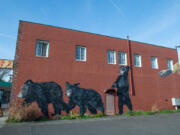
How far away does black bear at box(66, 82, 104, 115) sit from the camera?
36.9ft

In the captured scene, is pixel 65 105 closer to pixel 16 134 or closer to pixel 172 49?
pixel 16 134

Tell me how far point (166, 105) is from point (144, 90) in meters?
3.22

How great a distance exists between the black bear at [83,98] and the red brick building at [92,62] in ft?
1.37

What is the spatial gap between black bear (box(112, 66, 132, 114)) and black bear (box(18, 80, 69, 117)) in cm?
490

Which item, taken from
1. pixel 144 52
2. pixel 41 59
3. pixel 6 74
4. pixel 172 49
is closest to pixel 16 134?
pixel 41 59

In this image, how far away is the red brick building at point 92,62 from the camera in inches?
429

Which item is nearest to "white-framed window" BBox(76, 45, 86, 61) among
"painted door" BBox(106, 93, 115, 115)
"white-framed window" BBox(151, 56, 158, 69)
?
"painted door" BBox(106, 93, 115, 115)

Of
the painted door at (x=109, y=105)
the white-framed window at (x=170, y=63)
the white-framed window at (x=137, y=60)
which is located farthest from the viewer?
the white-framed window at (x=170, y=63)

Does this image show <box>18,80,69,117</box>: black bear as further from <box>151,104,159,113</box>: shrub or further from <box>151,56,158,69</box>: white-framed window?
<box>151,56,158,69</box>: white-framed window

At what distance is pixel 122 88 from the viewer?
13.2m

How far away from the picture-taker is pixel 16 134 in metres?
6.08

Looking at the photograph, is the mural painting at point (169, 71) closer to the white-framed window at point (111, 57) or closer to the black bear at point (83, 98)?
the white-framed window at point (111, 57)

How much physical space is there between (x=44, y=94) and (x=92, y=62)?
4.83 metres

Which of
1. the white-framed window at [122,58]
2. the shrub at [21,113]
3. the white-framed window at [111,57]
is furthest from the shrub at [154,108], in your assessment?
the shrub at [21,113]
